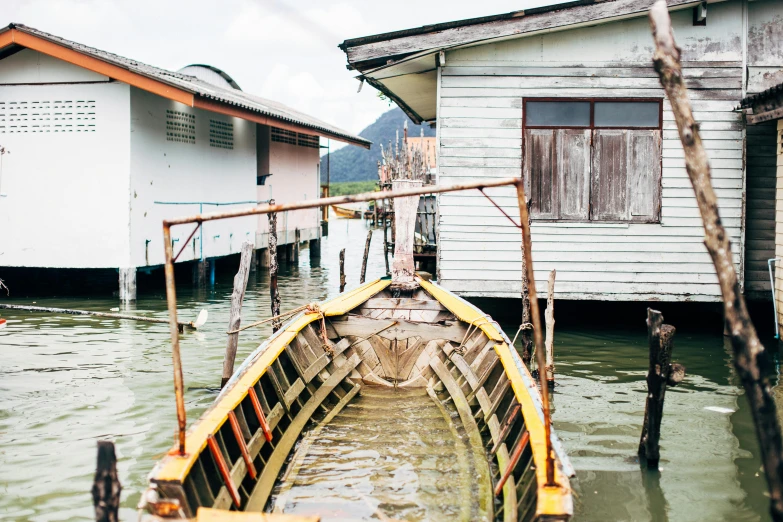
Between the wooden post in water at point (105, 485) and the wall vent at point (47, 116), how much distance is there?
10762 mm

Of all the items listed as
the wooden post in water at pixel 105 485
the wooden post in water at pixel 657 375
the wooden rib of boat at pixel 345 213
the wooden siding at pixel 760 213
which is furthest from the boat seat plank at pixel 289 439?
the wooden rib of boat at pixel 345 213

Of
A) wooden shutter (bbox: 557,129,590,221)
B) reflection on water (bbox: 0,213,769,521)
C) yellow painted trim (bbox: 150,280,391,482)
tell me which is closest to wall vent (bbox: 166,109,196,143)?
reflection on water (bbox: 0,213,769,521)

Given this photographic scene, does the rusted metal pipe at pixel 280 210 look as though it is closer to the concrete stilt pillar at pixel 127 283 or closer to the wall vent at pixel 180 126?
the concrete stilt pillar at pixel 127 283

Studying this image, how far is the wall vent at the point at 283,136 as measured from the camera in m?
21.4

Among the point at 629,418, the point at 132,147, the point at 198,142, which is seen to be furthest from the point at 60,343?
the point at 629,418

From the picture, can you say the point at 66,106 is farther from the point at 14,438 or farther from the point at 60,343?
the point at 14,438

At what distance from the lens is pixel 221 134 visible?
17.6 m

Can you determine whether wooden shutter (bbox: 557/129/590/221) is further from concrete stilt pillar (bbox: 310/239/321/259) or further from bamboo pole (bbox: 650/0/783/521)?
concrete stilt pillar (bbox: 310/239/321/259)

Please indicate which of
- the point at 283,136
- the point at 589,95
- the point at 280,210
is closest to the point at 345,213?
the point at 283,136

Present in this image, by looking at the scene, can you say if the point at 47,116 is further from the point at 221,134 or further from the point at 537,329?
the point at 537,329

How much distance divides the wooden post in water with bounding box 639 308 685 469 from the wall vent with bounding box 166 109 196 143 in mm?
10882

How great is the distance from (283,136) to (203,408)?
15.0 m

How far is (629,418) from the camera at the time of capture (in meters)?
7.81

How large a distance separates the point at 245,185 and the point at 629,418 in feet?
43.2
